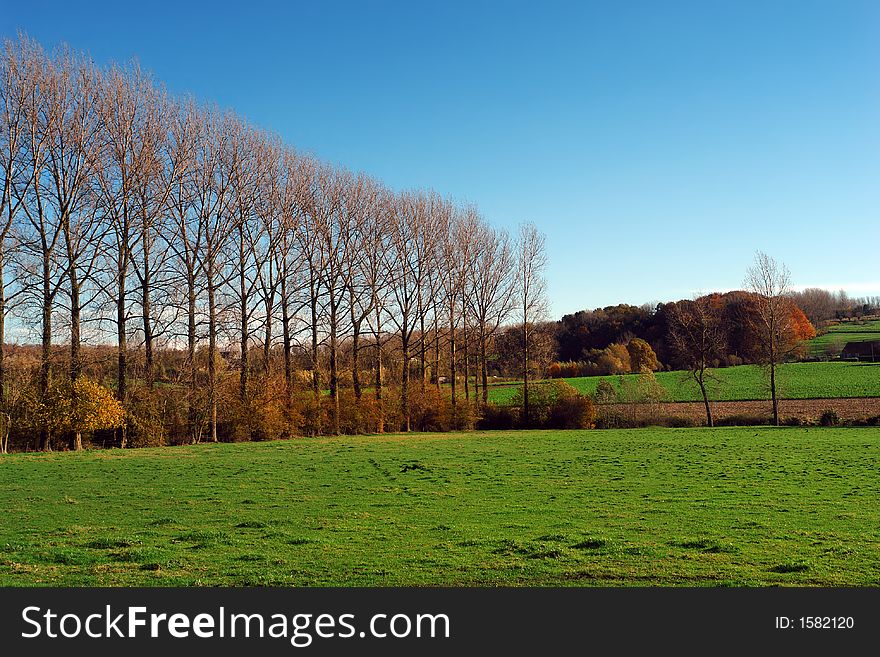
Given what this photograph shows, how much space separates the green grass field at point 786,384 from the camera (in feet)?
218

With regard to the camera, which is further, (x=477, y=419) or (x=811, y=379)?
(x=811, y=379)

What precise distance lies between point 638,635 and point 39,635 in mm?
6684

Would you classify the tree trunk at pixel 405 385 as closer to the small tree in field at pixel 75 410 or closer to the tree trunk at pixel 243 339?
the tree trunk at pixel 243 339

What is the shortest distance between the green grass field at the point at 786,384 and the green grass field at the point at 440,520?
40206 millimetres

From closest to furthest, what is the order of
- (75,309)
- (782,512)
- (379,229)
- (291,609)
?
(291,609), (782,512), (75,309), (379,229)

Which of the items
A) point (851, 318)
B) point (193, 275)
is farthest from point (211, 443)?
point (851, 318)

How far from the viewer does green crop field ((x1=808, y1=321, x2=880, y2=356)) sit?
89.1 meters

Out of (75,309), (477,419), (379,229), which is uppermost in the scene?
(379,229)

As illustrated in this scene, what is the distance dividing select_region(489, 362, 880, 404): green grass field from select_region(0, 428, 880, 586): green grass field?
40.2m

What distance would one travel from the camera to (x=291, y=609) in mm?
8359

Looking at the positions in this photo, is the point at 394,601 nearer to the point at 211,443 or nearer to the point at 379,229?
the point at 211,443

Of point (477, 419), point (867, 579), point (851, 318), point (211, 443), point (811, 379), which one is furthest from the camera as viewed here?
point (851, 318)

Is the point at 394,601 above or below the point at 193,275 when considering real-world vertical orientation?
below

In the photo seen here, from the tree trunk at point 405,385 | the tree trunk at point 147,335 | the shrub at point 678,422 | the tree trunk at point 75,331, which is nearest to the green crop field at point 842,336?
the shrub at point 678,422
